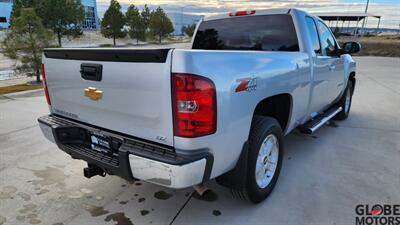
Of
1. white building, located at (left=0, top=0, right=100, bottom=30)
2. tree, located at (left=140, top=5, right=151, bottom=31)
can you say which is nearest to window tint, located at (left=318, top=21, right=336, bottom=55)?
tree, located at (left=140, top=5, right=151, bottom=31)

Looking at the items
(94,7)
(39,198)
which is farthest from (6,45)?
(94,7)

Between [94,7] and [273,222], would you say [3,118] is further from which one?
[94,7]

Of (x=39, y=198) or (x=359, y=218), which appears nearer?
(x=359, y=218)

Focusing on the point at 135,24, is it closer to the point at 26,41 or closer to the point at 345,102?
the point at 26,41

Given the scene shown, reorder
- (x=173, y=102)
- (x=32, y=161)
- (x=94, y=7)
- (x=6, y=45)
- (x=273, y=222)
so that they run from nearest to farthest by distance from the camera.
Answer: (x=173, y=102) < (x=273, y=222) < (x=32, y=161) < (x=6, y=45) < (x=94, y=7)

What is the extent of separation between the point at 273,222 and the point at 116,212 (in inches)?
56.7

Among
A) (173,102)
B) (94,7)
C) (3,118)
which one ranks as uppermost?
(94,7)

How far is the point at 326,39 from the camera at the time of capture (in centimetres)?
443

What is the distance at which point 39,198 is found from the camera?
300cm

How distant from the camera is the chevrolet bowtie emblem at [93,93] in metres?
2.40

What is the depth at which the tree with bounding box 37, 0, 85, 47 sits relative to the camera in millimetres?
33031

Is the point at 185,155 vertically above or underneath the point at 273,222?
above

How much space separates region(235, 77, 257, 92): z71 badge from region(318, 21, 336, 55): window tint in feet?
7.51

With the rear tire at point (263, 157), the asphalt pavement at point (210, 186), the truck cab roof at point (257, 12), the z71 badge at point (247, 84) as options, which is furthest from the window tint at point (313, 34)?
the z71 badge at point (247, 84)
